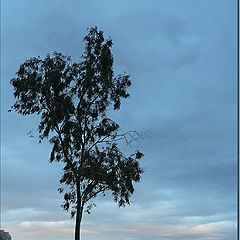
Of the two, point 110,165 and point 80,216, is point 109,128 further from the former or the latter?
point 80,216

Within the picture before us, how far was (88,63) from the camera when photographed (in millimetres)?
38094

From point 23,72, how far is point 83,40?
6.15 m

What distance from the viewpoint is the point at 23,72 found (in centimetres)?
3747

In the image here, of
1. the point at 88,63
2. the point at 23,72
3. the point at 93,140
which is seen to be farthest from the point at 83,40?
the point at 93,140

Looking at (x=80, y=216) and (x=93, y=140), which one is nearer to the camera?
(x=80, y=216)

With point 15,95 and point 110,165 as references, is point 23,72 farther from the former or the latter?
point 110,165

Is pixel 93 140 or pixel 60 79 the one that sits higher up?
pixel 60 79

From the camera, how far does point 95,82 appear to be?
124 feet

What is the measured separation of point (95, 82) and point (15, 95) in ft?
23.4

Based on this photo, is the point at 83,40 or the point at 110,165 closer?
the point at 110,165

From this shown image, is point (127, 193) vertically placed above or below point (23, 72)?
below

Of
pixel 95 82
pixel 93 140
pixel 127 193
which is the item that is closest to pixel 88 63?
pixel 95 82

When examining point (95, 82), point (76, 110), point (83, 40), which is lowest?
point (76, 110)

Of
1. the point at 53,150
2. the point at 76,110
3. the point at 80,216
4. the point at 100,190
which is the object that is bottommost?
the point at 80,216
